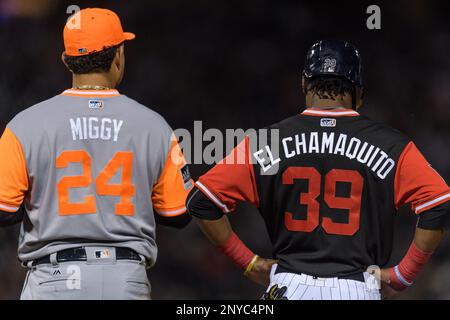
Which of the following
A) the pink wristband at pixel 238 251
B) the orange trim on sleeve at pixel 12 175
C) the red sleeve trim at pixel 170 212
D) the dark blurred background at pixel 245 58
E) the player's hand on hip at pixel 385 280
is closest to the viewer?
the orange trim on sleeve at pixel 12 175

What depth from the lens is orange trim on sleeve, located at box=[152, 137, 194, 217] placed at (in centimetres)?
393

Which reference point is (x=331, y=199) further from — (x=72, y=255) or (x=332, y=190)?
(x=72, y=255)

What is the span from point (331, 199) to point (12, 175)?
124cm

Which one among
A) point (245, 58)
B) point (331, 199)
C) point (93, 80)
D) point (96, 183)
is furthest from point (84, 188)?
point (245, 58)

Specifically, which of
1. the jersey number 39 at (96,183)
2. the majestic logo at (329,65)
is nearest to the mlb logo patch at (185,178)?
the jersey number 39 at (96,183)

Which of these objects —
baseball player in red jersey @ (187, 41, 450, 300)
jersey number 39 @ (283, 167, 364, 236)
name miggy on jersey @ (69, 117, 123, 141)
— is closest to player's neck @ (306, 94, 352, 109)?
baseball player in red jersey @ (187, 41, 450, 300)

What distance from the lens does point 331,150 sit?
3785 mm

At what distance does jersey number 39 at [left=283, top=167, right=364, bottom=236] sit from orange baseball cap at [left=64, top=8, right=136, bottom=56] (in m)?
0.93

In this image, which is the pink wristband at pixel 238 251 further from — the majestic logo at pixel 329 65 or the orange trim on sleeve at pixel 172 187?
the majestic logo at pixel 329 65

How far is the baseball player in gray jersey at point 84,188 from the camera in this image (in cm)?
374

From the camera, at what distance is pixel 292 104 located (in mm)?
7750

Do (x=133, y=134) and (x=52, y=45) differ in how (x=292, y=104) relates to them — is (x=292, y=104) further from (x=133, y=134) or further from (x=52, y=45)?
(x=133, y=134)

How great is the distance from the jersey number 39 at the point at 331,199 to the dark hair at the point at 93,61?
0.88m

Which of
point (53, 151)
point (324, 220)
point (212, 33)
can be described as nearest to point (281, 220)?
point (324, 220)
